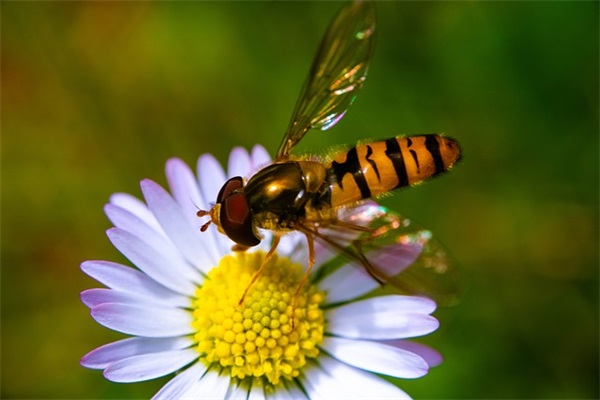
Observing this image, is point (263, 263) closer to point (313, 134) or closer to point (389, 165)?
point (389, 165)

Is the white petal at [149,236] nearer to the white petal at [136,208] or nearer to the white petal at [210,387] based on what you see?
the white petal at [136,208]

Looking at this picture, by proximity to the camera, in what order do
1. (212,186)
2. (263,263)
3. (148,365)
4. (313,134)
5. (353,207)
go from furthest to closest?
(313,134)
(212,186)
(353,207)
(263,263)
(148,365)

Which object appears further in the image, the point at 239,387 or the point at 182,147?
the point at 182,147

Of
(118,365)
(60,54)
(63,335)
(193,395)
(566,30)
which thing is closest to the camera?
(118,365)

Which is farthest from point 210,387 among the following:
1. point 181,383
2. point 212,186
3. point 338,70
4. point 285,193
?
point 338,70

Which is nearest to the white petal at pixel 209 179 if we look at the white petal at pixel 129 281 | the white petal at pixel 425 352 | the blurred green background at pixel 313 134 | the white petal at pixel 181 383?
the white petal at pixel 129 281

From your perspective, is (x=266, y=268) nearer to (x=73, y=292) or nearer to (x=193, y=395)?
(x=193, y=395)

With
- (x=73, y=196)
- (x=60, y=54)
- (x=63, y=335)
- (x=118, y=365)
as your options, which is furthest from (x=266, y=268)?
(x=60, y=54)
